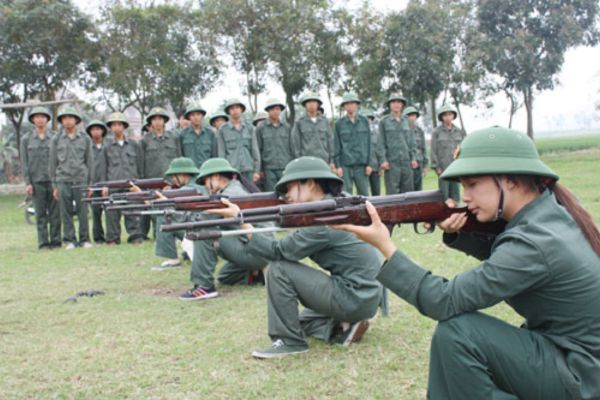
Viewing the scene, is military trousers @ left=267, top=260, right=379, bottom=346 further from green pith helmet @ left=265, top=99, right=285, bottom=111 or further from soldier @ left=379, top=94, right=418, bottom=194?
soldier @ left=379, top=94, right=418, bottom=194

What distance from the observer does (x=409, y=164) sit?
12555 mm

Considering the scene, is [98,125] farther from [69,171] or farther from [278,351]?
[278,351]

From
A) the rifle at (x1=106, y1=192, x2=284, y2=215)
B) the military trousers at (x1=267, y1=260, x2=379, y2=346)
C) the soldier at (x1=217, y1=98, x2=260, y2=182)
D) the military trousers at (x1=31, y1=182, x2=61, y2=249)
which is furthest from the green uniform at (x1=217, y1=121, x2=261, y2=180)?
the military trousers at (x1=267, y1=260, x2=379, y2=346)

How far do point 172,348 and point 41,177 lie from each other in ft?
23.7

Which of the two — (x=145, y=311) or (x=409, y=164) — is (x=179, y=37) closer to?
(x=409, y=164)

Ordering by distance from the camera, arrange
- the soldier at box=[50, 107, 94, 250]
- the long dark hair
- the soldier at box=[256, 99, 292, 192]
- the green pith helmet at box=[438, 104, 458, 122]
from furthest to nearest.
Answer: the green pith helmet at box=[438, 104, 458, 122]
the soldier at box=[256, 99, 292, 192]
the soldier at box=[50, 107, 94, 250]
the long dark hair

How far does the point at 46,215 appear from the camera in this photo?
36.6 ft

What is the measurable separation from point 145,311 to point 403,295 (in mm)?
3861

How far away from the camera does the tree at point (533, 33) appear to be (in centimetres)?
2798

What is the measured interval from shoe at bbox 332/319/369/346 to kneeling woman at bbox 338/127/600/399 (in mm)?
1811

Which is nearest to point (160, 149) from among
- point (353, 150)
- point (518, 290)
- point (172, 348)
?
point (353, 150)

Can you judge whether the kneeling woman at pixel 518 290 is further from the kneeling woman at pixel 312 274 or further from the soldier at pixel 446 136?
the soldier at pixel 446 136

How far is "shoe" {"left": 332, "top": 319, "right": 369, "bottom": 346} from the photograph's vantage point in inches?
190


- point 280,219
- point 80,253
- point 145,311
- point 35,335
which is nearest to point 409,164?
point 80,253
